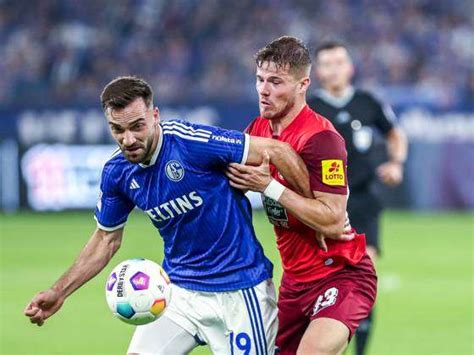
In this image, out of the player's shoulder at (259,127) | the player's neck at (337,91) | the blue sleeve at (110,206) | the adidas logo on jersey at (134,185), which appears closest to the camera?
the adidas logo on jersey at (134,185)

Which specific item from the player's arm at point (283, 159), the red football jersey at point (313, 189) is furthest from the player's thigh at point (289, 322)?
the player's arm at point (283, 159)

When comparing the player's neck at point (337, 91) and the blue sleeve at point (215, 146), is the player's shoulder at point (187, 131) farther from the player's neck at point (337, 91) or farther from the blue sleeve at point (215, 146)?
the player's neck at point (337, 91)

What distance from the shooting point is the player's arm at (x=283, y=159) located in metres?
6.15

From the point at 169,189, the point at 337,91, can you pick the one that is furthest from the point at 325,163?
the point at 337,91

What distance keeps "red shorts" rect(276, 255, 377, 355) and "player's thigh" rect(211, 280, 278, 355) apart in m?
0.26

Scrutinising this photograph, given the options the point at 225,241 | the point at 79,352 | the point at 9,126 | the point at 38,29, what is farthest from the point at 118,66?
the point at 225,241

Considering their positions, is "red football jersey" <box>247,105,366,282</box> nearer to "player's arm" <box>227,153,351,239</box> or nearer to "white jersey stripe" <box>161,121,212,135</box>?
"player's arm" <box>227,153,351,239</box>

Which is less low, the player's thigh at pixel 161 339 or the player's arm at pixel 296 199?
the player's arm at pixel 296 199

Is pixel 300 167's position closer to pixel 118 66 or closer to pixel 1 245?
pixel 1 245

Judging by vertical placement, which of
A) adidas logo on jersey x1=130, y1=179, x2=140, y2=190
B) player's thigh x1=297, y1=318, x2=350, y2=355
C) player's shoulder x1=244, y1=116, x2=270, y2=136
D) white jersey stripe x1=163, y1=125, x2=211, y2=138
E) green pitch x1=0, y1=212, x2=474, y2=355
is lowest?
green pitch x1=0, y1=212, x2=474, y2=355

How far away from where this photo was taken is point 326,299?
20.8ft

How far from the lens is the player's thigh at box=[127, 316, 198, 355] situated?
6.16m

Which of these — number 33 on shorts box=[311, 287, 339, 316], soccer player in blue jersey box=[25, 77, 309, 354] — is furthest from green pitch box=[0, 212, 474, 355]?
soccer player in blue jersey box=[25, 77, 309, 354]

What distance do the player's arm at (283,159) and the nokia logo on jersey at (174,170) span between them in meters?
0.35
